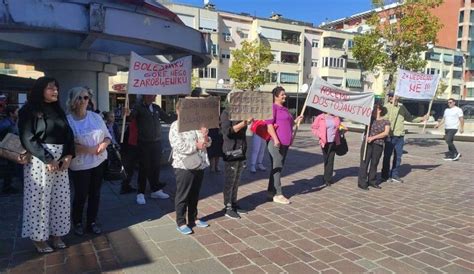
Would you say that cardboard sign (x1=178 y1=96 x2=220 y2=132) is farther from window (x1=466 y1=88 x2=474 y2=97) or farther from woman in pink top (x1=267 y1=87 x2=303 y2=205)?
window (x1=466 y1=88 x2=474 y2=97)

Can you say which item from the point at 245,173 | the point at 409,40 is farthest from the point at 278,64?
the point at 245,173

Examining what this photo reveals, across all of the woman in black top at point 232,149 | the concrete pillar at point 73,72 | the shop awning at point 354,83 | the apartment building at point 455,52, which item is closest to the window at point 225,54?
the shop awning at point 354,83

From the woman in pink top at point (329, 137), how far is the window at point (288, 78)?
43391 mm

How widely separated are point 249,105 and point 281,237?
5.85 feet

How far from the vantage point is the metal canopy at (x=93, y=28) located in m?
5.25

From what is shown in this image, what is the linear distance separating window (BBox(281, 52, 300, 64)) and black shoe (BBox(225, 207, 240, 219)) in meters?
47.5

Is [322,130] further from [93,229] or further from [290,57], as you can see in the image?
[290,57]

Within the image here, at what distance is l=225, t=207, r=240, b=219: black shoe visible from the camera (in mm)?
5473

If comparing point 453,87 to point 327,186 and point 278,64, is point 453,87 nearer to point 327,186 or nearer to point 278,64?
point 278,64

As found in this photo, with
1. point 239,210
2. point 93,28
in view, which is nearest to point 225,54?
point 93,28

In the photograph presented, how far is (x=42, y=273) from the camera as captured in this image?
12.0 feet

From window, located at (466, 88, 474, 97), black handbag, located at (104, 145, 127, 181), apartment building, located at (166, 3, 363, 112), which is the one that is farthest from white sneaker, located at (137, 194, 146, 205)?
window, located at (466, 88, 474, 97)

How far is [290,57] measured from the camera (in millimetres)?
52219

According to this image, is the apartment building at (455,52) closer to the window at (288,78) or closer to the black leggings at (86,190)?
the window at (288,78)
